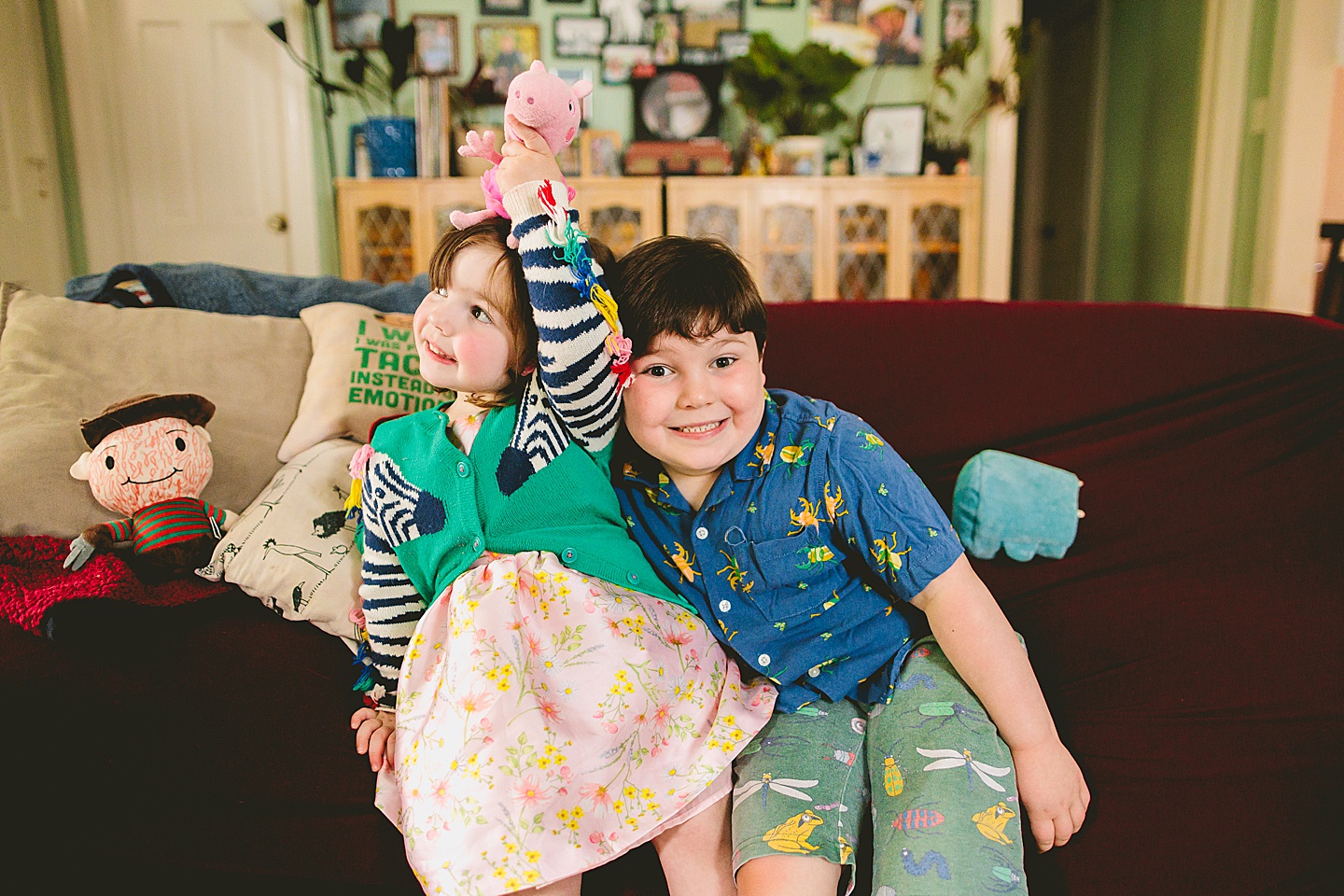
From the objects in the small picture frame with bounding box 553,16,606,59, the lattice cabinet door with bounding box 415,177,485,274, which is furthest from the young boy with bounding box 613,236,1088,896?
the small picture frame with bounding box 553,16,606,59

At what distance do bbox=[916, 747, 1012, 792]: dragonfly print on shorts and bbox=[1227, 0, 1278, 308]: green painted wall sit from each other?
3.12 meters

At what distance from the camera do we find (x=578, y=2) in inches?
152

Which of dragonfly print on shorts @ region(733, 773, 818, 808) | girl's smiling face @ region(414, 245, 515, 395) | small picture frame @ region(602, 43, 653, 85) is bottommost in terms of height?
dragonfly print on shorts @ region(733, 773, 818, 808)

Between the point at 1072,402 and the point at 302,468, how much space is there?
131 centimetres

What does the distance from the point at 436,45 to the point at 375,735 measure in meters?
3.69

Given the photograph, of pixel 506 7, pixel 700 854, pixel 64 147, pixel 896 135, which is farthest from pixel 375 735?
pixel 64 147

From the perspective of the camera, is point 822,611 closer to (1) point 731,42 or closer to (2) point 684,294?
(2) point 684,294

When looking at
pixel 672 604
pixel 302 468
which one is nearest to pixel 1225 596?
pixel 672 604

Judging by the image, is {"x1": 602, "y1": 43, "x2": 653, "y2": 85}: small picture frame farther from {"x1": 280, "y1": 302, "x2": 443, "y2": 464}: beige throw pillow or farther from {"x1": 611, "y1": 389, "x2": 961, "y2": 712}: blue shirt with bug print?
→ {"x1": 611, "y1": 389, "x2": 961, "y2": 712}: blue shirt with bug print

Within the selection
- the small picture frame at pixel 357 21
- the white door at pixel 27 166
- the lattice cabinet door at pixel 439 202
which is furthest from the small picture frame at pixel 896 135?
the white door at pixel 27 166

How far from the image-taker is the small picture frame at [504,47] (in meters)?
3.90

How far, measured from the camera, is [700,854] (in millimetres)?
944

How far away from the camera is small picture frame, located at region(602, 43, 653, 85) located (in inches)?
153

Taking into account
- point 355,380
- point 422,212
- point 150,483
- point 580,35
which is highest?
point 580,35
